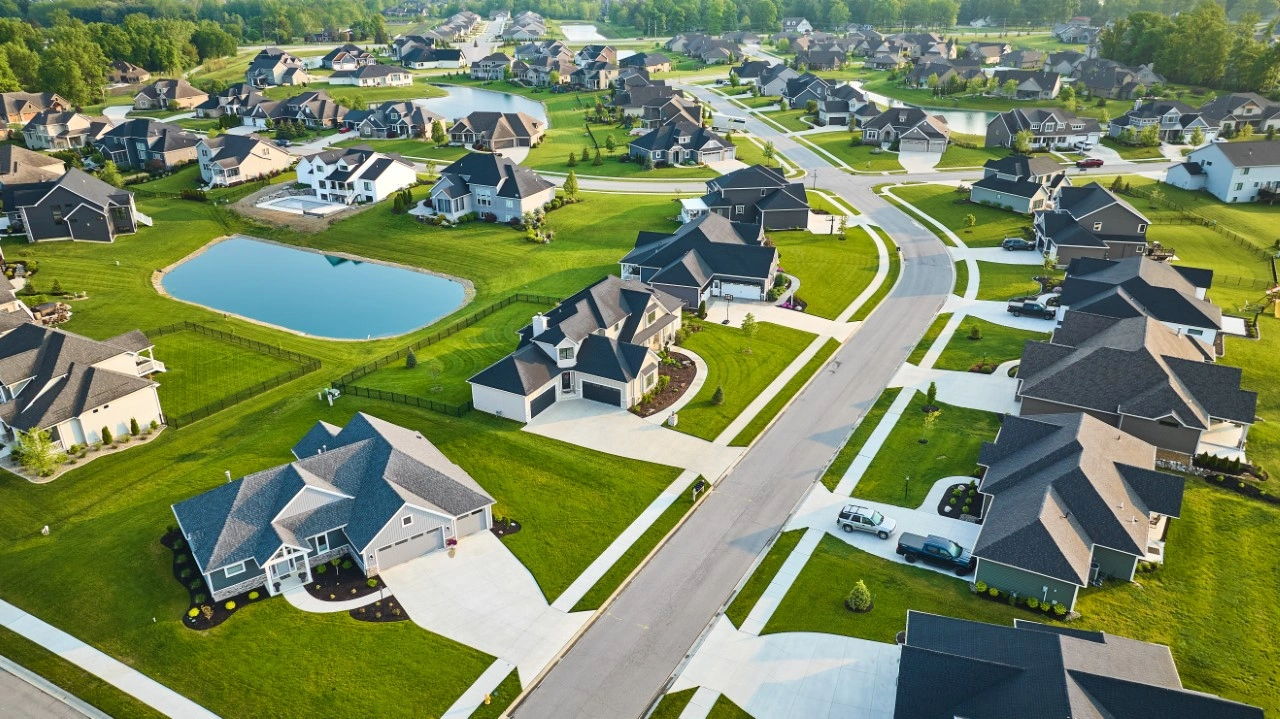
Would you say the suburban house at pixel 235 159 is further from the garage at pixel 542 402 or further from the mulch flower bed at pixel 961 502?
the mulch flower bed at pixel 961 502

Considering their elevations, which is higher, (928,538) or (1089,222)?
(1089,222)

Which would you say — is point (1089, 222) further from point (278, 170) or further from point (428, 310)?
point (278, 170)

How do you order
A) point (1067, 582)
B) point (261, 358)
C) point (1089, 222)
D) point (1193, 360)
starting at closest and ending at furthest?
point (1067, 582)
point (1193, 360)
point (261, 358)
point (1089, 222)

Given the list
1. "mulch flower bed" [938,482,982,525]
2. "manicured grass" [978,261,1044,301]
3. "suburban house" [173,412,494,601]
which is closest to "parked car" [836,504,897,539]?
"mulch flower bed" [938,482,982,525]

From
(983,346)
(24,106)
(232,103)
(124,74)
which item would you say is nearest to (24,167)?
(24,106)

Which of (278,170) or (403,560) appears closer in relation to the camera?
(403,560)

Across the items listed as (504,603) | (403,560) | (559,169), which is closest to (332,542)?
(403,560)

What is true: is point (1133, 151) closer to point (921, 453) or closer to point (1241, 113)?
point (1241, 113)
